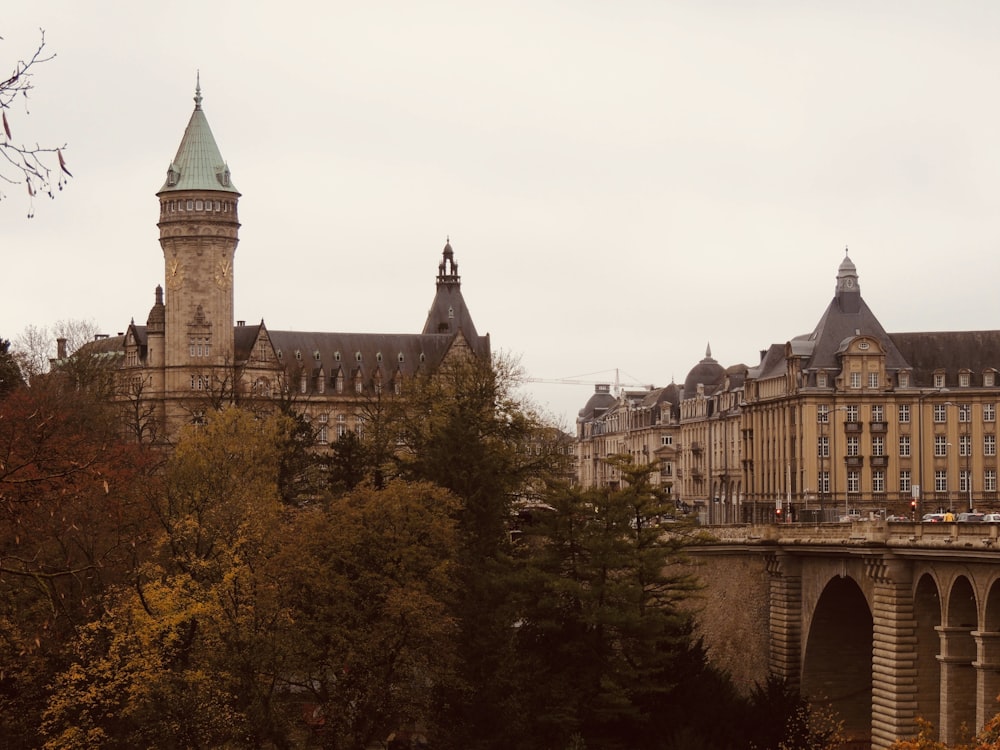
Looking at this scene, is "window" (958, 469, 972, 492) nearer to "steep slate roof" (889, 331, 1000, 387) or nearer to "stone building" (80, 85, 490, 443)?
"steep slate roof" (889, 331, 1000, 387)

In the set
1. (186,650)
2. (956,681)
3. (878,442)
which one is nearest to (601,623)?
(956,681)

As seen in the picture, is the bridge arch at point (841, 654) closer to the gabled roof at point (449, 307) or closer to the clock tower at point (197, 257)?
the clock tower at point (197, 257)

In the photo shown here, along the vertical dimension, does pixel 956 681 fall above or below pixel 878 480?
below

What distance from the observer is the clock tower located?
164125 mm

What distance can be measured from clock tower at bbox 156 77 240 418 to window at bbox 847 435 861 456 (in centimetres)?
5619

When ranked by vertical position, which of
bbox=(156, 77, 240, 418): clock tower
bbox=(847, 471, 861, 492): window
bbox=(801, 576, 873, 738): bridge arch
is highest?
bbox=(156, 77, 240, 418): clock tower

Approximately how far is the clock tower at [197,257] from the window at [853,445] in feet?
184

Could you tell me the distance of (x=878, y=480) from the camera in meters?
131

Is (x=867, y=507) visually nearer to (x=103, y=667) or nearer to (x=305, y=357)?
(x=305, y=357)

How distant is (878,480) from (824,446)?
4.29 meters

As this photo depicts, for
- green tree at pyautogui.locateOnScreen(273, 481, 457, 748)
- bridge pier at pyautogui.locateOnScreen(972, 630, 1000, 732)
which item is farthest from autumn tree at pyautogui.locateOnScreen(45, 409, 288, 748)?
bridge pier at pyautogui.locateOnScreen(972, 630, 1000, 732)

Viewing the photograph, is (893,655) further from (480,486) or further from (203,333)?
(203,333)

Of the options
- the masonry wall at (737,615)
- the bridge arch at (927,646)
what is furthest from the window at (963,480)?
the bridge arch at (927,646)

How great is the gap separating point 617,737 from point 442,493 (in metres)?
10.7
